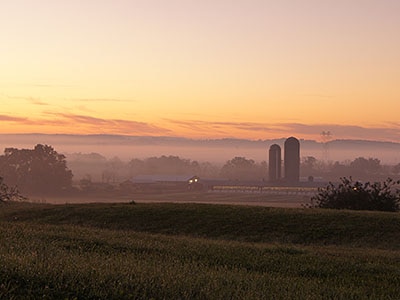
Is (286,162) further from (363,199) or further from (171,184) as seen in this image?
(363,199)

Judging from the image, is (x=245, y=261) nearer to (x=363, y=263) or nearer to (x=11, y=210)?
(x=363, y=263)

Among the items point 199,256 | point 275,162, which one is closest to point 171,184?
point 275,162

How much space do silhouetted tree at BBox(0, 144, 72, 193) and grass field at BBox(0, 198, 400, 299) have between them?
3587 inches

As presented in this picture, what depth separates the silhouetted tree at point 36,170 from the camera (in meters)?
120

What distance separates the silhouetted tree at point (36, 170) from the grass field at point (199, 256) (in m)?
91.1

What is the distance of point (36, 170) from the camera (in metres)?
122

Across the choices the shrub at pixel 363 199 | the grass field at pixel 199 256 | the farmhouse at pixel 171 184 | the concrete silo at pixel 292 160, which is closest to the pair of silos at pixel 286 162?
the concrete silo at pixel 292 160

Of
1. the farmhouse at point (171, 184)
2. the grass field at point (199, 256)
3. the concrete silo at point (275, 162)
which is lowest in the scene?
the farmhouse at point (171, 184)

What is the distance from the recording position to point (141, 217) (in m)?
28.4

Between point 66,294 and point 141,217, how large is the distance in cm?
2012

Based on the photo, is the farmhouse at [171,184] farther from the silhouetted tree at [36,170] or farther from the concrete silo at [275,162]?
the concrete silo at [275,162]

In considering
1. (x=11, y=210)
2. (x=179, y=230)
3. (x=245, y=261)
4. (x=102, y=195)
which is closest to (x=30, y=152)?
(x=102, y=195)

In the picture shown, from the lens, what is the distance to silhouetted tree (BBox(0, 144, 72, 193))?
395 feet

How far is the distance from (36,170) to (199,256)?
113 metres
